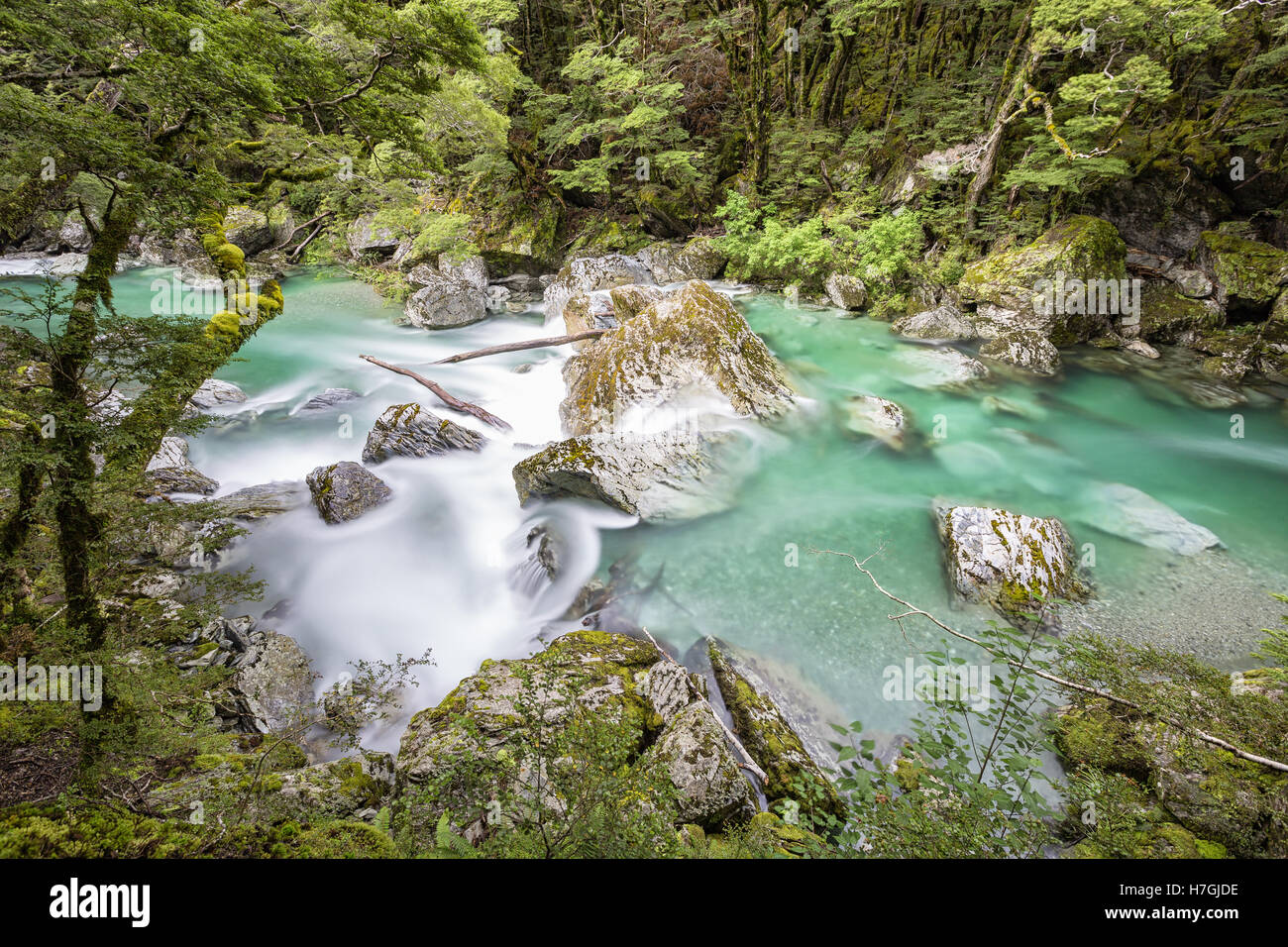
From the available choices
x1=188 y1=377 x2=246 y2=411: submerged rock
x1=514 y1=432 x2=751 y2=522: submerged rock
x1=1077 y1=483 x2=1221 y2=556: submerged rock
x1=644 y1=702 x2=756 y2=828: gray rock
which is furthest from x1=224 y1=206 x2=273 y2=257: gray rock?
x1=1077 y1=483 x2=1221 y2=556: submerged rock

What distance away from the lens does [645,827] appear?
2166 mm

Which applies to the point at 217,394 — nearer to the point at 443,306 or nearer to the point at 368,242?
the point at 443,306

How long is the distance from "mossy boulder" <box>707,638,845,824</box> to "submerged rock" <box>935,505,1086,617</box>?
2758 mm

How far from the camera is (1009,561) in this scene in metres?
5.31

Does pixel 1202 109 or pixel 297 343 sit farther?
pixel 297 343

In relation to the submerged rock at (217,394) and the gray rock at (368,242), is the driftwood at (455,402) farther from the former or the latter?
the gray rock at (368,242)

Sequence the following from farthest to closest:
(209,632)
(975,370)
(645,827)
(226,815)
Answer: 1. (975,370)
2. (209,632)
3. (226,815)
4. (645,827)

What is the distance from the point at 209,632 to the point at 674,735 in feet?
14.4

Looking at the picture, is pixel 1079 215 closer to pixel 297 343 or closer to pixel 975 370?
pixel 975 370

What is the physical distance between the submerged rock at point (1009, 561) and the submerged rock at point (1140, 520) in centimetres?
128

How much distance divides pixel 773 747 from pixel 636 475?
3.83 m

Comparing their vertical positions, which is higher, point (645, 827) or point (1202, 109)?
point (1202, 109)

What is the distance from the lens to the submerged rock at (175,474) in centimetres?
650
